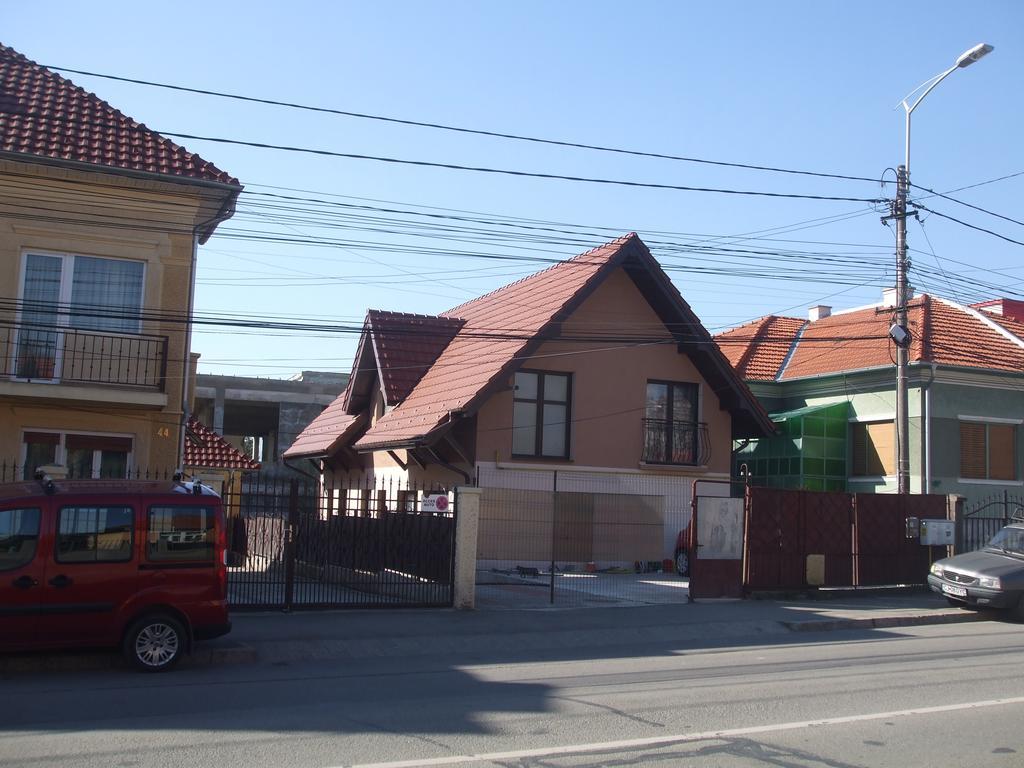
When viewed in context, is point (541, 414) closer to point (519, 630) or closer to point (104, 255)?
point (519, 630)

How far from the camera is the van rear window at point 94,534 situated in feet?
36.1

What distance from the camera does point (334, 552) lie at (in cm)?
1711

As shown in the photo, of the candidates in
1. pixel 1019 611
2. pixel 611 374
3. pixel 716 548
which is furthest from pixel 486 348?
pixel 1019 611

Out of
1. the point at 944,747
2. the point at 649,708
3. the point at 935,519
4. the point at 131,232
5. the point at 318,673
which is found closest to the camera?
the point at 944,747

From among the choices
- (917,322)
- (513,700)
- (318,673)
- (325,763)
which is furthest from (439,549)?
(917,322)

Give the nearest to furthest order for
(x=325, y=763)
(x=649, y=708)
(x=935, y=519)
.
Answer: (x=325, y=763)
(x=649, y=708)
(x=935, y=519)

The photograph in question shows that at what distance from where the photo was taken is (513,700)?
31.7 ft

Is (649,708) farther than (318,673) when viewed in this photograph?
No

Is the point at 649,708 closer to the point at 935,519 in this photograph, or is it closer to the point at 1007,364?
the point at 935,519

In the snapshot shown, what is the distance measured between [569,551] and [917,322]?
44.1 feet

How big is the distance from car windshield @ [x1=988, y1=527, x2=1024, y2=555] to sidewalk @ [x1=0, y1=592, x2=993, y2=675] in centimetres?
124

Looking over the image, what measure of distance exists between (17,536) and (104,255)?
8217 mm

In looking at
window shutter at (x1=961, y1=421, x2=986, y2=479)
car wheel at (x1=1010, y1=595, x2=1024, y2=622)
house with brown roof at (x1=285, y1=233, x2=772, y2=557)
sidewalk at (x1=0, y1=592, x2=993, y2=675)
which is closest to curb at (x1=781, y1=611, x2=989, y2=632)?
sidewalk at (x1=0, y1=592, x2=993, y2=675)

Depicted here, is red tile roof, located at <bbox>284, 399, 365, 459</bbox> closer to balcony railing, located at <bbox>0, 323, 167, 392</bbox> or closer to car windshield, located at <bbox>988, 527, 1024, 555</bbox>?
balcony railing, located at <bbox>0, 323, 167, 392</bbox>
